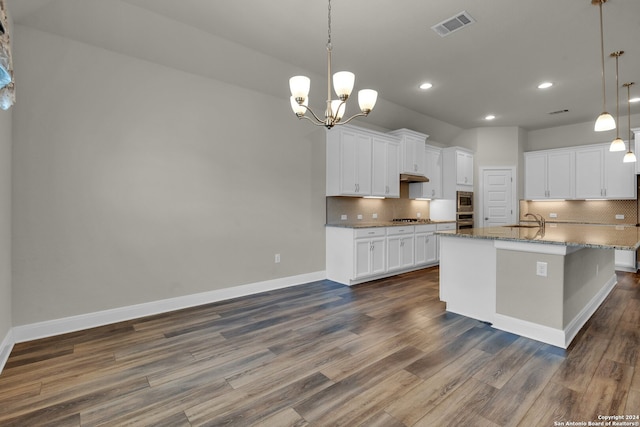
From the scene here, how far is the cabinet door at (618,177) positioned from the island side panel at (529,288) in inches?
200

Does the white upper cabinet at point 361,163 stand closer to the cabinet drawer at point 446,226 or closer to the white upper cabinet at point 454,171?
the cabinet drawer at point 446,226

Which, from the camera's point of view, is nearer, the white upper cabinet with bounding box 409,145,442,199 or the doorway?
the white upper cabinet with bounding box 409,145,442,199

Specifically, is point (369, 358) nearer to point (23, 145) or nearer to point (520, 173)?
point (23, 145)

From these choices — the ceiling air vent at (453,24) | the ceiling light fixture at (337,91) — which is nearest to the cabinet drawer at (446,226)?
the ceiling air vent at (453,24)

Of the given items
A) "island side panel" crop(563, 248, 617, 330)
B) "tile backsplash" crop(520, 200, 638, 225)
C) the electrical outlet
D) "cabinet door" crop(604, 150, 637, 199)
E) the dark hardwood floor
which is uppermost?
"cabinet door" crop(604, 150, 637, 199)

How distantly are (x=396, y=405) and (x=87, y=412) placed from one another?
1.90m

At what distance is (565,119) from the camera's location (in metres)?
6.51

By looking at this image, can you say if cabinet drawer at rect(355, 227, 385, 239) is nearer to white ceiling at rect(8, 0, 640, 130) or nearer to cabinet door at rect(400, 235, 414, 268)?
cabinet door at rect(400, 235, 414, 268)

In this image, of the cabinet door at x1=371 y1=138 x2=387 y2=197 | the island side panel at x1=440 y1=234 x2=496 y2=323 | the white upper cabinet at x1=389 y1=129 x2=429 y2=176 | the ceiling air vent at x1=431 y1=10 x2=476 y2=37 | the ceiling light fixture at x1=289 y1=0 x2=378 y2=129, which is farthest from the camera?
the white upper cabinet at x1=389 y1=129 x2=429 y2=176

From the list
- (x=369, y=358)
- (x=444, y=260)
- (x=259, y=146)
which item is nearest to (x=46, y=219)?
(x=259, y=146)

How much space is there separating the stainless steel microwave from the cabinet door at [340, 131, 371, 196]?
2.67 m

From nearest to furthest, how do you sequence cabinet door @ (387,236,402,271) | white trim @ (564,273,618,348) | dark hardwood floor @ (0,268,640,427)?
dark hardwood floor @ (0,268,640,427) → white trim @ (564,273,618,348) → cabinet door @ (387,236,402,271)

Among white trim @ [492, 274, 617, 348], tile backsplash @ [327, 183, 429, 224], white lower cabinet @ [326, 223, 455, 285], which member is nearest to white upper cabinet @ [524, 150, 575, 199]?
tile backsplash @ [327, 183, 429, 224]

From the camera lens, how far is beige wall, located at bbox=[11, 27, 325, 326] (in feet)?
9.50
